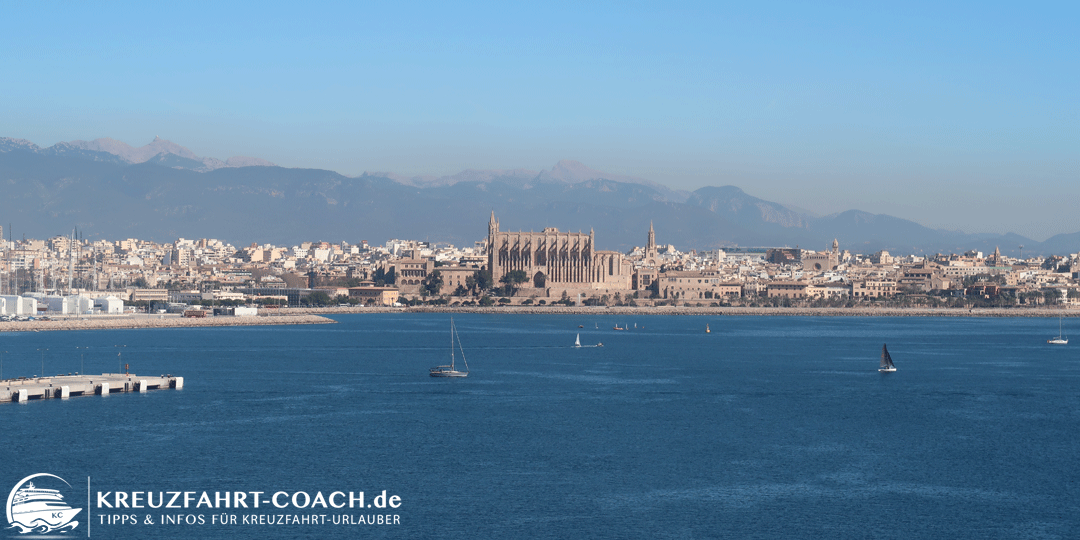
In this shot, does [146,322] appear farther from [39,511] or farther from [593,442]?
[39,511]

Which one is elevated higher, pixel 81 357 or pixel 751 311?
pixel 751 311

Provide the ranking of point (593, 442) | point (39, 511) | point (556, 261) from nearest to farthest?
point (39, 511), point (593, 442), point (556, 261)

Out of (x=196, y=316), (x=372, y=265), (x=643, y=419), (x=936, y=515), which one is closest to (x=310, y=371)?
(x=643, y=419)

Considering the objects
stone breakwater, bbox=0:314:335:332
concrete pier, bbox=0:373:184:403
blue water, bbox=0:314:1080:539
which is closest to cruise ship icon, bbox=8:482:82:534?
blue water, bbox=0:314:1080:539

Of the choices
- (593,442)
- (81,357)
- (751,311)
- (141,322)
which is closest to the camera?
(593,442)

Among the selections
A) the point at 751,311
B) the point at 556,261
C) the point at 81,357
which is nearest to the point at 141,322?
the point at 81,357

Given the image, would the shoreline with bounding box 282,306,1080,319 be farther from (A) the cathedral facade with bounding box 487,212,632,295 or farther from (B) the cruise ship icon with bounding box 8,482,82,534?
(B) the cruise ship icon with bounding box 8,482,82,534
